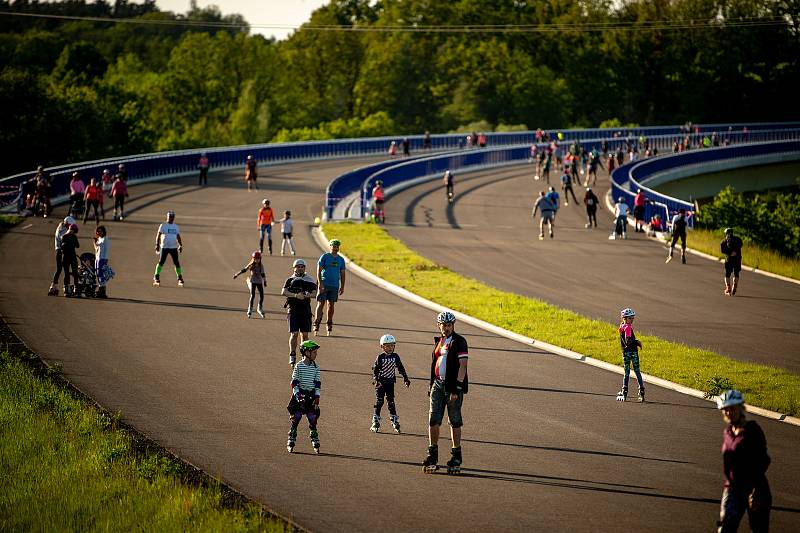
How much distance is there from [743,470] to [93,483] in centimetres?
695

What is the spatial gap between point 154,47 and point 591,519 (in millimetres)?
170742

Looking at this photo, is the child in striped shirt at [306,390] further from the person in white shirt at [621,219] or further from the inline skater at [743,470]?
the person in white shirt at [621,219]

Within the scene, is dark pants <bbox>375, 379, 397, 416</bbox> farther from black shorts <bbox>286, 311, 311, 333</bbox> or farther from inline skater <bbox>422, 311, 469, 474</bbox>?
black shorts <bbox>286, 311, 311, 333</bbox>

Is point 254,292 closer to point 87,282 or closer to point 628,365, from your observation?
point 87,282

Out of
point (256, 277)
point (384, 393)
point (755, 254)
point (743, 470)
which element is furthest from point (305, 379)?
point (755, 254)

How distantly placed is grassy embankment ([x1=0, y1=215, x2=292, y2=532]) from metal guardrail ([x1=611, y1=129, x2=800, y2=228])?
31436 millimetres

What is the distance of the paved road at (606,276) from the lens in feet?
76.0

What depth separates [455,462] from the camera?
12500mm

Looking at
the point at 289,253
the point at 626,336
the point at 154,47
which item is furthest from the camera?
the point at 154,47

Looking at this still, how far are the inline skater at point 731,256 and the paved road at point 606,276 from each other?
16.1 inches

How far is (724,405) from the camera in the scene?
9.65m

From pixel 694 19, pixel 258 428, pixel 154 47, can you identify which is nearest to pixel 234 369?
Result: pixel 258 428

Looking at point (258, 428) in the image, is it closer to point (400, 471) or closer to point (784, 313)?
point (400, 471)

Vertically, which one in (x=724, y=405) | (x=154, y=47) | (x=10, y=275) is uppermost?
(x=154, y=47)
